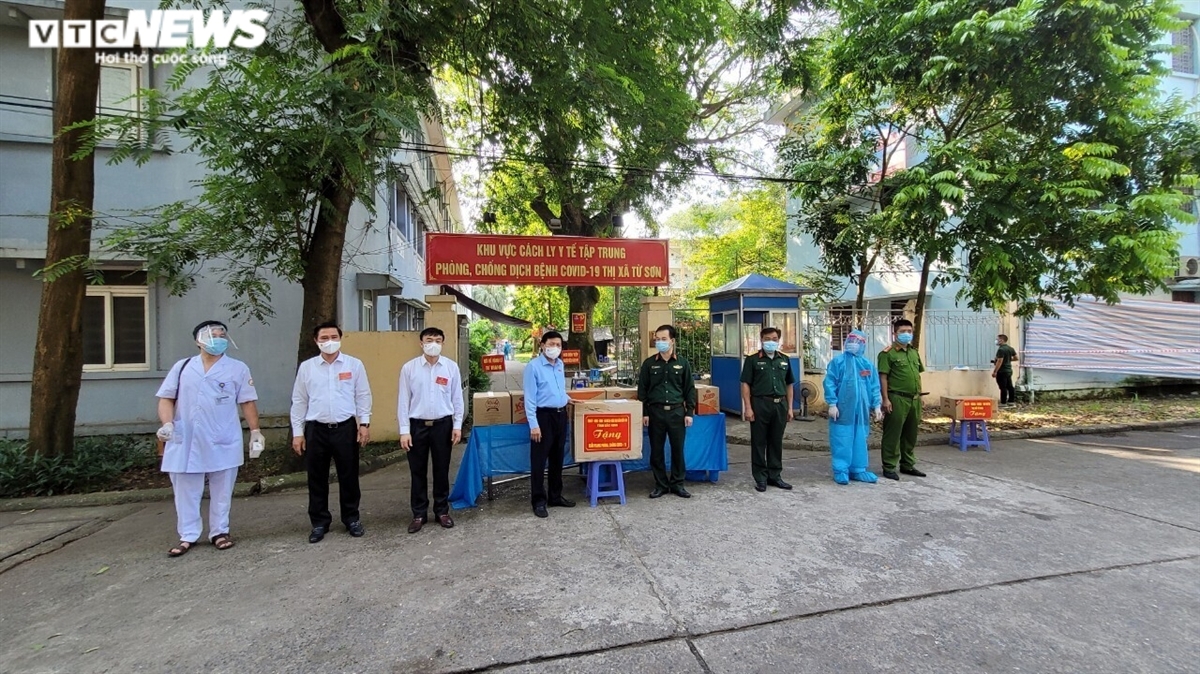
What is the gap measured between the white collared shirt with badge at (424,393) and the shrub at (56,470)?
4.07 metres

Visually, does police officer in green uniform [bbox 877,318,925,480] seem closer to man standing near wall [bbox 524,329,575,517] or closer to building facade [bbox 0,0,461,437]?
man standing near wall [bbox 524,329,575,517]

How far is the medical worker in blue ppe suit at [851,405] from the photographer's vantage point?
598cm

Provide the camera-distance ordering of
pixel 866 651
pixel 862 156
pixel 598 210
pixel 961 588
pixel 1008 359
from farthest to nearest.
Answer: pixel 598 210
pixel 1008 359
pixel 862 156
pixel 961 588
pixel 866 651

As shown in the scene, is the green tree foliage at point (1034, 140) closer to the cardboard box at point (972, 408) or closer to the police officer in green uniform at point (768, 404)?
the cardboard box at point (972, 408)

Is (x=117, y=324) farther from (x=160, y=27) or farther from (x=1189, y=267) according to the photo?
(x=1189, y=267)

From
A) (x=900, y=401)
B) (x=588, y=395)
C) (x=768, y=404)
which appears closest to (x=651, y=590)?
(x=588, y=395)

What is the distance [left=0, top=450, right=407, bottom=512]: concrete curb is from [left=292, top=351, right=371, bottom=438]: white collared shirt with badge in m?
1.99

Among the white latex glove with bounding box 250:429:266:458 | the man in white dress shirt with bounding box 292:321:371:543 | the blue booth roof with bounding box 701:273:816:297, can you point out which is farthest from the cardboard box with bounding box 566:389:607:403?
the blue booth roof with bounding box 701:273:816:297

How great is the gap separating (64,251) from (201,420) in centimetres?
334

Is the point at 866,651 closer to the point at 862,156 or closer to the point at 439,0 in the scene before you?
the point at 439,0

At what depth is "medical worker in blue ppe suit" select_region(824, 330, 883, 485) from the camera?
598 centimetres

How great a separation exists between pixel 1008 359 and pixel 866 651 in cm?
1099

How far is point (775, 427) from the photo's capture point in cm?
571

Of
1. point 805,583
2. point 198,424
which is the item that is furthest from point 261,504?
point 805,583
